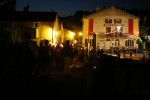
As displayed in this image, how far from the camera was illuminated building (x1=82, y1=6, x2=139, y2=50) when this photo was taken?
185 feet

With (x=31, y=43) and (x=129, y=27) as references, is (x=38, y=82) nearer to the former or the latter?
(x=31, y=43)

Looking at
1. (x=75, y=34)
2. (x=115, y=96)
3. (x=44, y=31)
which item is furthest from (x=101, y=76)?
(x=75, y=34)

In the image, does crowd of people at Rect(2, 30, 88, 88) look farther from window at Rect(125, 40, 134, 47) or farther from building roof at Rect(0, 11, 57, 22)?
window at Rect(125, 40, 134, 47)

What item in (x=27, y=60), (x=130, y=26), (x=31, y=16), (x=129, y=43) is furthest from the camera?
(x=130, y=26)

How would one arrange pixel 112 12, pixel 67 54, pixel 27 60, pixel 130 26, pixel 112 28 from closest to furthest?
pixel 27 60
pixel 67 54
pixel 130 26
pixel 112 12
pixel 112 28

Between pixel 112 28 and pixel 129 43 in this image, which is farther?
pixel 112 28

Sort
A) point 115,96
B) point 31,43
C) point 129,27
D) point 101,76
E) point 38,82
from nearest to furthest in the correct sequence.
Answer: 1. point 115,96
2. point 31,43
3. point 38,82
4. point 101,76
5. point 129,27

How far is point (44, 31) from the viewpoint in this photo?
173ft

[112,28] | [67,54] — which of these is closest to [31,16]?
[112,28]

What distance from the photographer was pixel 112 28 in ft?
190

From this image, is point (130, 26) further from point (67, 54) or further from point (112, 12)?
point (67, 54)

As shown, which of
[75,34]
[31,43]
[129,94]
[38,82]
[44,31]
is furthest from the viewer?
[75,34]

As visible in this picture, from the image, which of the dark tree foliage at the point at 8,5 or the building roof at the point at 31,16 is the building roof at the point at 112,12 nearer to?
the building roof at the point at 31,16

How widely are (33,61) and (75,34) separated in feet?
210
